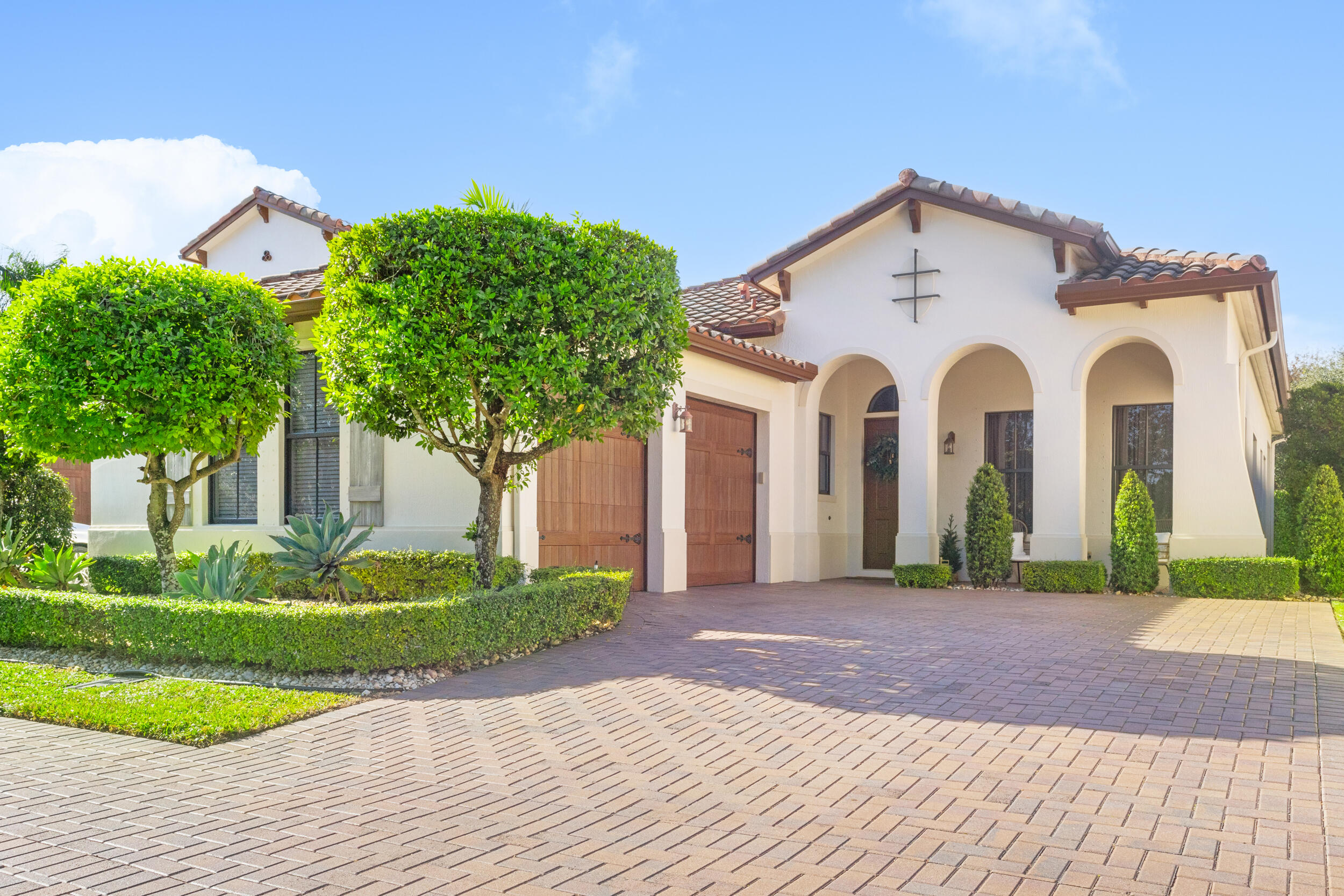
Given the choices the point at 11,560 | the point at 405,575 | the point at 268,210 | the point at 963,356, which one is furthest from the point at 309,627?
the point at 268,210

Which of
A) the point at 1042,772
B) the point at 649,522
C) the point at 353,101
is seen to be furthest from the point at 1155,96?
the point at 1042,772

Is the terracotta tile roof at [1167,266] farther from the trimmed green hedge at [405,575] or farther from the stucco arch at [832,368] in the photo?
the trimmed green hedge at [405,575]

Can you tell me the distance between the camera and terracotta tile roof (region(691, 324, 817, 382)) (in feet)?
41.5

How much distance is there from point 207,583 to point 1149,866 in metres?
7.57

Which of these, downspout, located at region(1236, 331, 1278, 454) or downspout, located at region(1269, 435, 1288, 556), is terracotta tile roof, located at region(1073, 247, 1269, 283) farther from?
downspout, located at region(1269, 435, 1288, 556)

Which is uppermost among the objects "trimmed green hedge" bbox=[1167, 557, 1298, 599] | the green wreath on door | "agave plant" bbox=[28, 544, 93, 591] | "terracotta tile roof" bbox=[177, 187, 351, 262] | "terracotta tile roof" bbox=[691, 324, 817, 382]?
"terracotta tile roof" bbox=[177, 187, 351, 262]

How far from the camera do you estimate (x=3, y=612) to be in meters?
8.69

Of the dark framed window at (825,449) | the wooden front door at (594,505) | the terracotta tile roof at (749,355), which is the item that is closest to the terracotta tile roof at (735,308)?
the terracotta tile roof at (749,355)

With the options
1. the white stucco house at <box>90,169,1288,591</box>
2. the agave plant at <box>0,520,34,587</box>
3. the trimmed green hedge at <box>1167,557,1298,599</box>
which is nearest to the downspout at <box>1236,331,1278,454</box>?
the white stucco house at <box>90,169,1288,591</box>

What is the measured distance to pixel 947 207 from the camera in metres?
14.5

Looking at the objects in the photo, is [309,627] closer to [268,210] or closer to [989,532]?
[989,532]

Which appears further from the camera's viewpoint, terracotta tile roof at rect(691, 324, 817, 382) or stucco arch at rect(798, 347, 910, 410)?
stucco arch at rect(798, 347, 910, 410)

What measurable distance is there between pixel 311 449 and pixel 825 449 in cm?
846

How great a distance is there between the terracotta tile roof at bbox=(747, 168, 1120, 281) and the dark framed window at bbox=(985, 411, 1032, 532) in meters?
3.08
